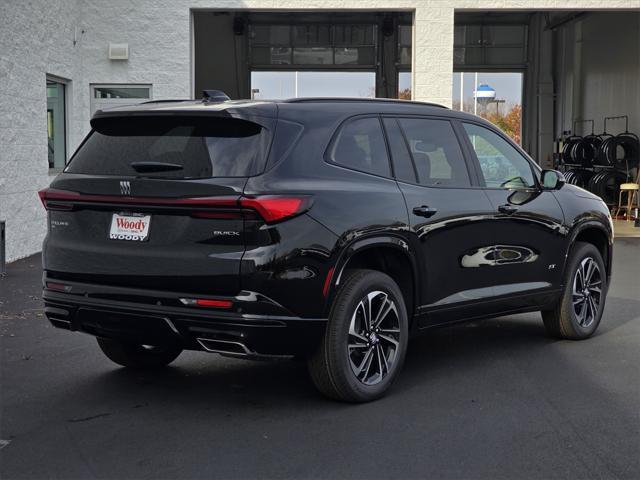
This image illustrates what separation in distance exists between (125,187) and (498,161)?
2.89 meters

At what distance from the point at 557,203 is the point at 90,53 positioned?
35.4ft

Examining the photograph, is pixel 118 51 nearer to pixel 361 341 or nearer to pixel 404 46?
pixel 361 341

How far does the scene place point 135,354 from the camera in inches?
259

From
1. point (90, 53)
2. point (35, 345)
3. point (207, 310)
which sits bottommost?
point (35, 345)

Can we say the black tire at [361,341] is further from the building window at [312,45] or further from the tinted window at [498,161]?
the building window at [312,45]

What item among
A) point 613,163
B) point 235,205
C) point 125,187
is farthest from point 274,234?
point 613,163

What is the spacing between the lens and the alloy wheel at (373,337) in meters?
5.71

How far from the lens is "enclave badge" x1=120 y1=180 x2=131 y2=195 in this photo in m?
5.43

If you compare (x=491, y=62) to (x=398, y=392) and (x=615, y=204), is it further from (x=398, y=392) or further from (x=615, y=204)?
(x=398, y=392)

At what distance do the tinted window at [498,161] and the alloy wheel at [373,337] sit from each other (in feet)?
4.73

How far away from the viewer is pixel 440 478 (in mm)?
4430

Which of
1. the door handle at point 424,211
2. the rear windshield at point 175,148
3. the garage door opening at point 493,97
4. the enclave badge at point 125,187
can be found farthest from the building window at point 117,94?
the garage door opening at point 493,97

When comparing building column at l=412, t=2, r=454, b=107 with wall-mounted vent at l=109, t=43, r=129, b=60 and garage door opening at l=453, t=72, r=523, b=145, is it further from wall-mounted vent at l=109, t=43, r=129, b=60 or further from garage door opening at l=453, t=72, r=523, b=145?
garage door opening at l=453, t=72, r=523, b=145

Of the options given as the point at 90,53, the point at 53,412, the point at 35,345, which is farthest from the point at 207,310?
the point at 90,53
